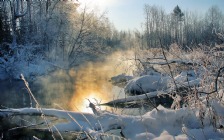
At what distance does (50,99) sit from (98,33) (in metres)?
18.2

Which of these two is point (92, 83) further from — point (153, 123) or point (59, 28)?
point (153, 123)

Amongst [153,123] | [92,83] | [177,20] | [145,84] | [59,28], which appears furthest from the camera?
[177,20]

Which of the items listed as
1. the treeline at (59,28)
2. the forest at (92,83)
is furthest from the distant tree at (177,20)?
the treeline at (59,28)

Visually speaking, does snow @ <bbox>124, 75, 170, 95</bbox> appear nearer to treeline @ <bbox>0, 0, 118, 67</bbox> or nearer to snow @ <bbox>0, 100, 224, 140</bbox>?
snow @ <bbox>0, 100, 224, 140</bbox>

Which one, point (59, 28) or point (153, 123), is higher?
point (59, 28)

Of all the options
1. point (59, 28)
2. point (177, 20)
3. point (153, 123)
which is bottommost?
point (153, 123)

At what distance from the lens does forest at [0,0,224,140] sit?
4.02 meters

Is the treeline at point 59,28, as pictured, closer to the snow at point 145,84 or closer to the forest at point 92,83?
the forest at point 92,83

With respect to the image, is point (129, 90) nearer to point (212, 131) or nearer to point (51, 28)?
point (212, 131)

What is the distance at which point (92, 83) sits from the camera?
2073cm

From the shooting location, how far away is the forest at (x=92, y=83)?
158 inches

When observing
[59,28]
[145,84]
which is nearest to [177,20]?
[59,28]

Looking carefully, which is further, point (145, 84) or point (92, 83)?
point (92, 83)

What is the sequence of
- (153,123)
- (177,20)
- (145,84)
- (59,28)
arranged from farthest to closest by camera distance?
(177,20) → (59,28) → (145,84) → (153,123)
